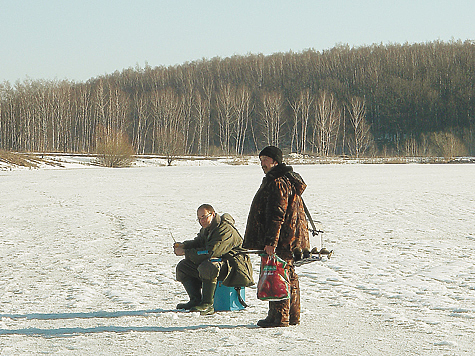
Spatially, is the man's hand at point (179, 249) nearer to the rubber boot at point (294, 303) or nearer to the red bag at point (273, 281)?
the red bag at point (273, 281)

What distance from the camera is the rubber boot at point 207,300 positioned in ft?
18.0

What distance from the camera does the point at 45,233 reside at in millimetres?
11859

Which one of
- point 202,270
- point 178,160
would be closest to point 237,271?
point 202,270

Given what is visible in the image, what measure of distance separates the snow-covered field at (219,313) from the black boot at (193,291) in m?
0.10

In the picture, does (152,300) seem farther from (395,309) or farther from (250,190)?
(250,190)

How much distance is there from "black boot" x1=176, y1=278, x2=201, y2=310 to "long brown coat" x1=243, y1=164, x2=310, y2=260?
37.1 inches

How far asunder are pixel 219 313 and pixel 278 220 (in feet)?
4.67

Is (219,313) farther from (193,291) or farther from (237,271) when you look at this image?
(237,271)

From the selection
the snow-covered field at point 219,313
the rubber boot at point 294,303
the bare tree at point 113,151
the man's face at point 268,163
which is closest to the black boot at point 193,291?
the snow-covered field at point 219,313

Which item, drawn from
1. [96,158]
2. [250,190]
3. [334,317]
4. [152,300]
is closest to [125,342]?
[152,300]

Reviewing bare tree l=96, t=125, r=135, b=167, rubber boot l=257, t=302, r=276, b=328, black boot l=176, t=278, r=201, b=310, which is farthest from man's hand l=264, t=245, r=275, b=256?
bare tree l=96, t=125, r=135, b=167

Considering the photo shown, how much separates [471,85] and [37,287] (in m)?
99.0

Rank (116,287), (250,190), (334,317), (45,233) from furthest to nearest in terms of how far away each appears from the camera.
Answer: (250,190) < (45,233) < (116,287) < (334,317)

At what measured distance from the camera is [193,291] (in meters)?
5.61
